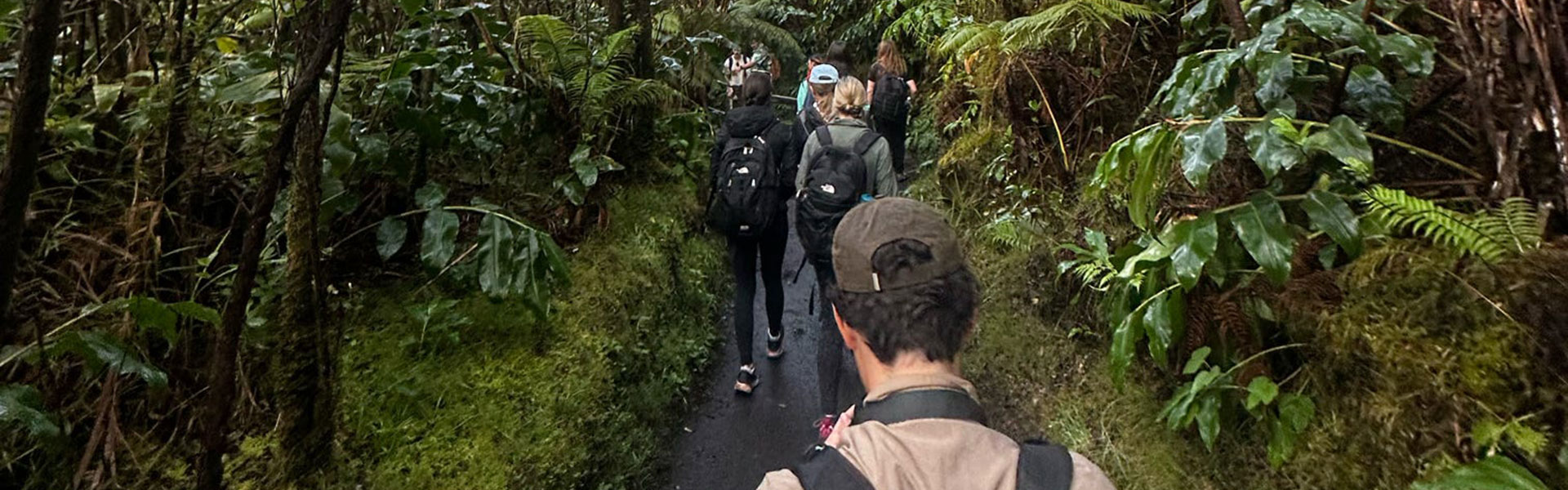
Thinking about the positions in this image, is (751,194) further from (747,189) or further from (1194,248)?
(1194,248)

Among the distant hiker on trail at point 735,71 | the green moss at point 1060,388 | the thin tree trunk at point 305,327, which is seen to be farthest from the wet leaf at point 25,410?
the distant hiker on trail at point 735,71

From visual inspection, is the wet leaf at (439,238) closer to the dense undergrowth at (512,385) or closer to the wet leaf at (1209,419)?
the dense undergrowth at (512,385)

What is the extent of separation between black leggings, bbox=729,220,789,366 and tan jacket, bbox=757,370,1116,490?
326 centimetres

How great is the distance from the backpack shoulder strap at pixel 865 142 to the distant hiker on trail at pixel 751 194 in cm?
52

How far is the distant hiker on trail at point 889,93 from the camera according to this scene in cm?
791

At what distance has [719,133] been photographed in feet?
15.7

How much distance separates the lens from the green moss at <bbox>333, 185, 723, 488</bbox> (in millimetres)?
3223

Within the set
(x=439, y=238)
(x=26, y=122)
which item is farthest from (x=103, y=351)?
(x=439, y=238)

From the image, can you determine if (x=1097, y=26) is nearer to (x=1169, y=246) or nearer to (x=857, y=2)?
(x=1169, y=246)

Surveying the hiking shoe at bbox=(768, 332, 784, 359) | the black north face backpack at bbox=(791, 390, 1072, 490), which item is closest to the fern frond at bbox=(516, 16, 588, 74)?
the hiking shoe at bbox=(768, 332, 784, 359)

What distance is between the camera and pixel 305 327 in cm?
271

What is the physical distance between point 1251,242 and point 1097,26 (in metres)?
2.98

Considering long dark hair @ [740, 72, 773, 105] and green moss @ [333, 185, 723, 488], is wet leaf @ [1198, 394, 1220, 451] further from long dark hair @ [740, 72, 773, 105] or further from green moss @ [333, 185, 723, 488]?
long dark hair @ [740, 72, 773, 105]

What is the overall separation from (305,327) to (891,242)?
2140 mm
